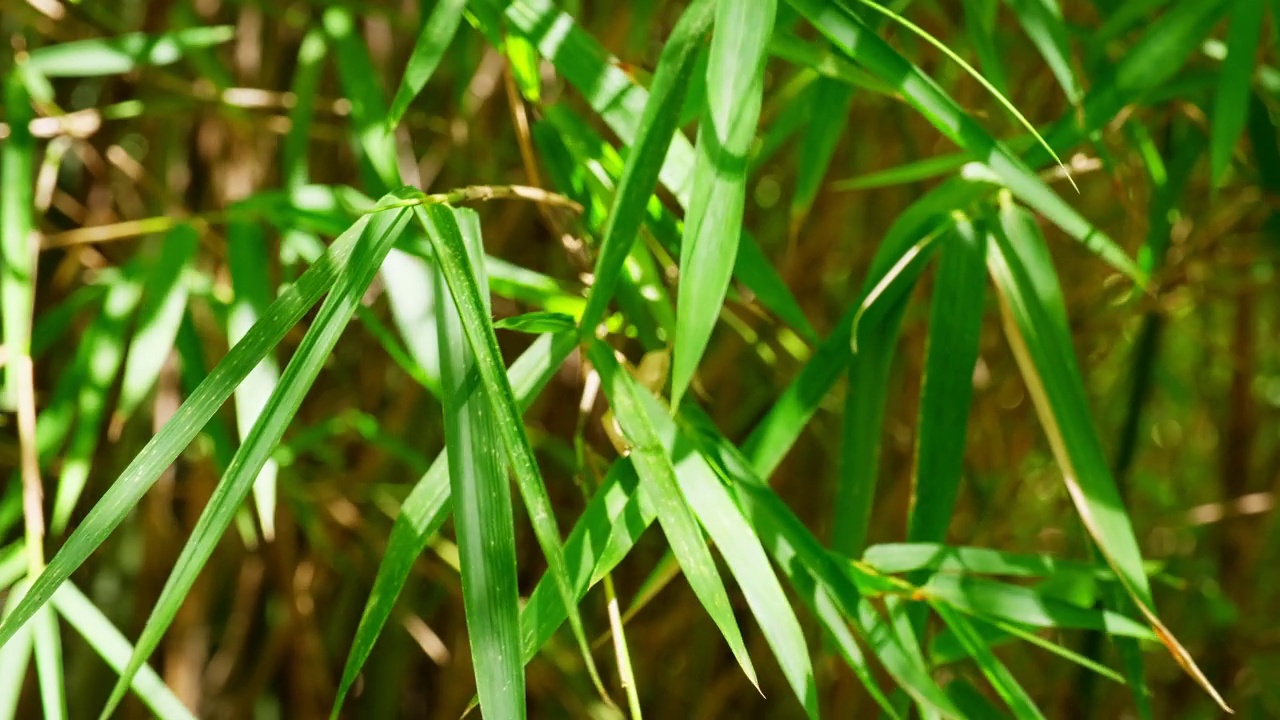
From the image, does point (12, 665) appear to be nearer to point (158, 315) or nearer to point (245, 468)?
point (158, 315)

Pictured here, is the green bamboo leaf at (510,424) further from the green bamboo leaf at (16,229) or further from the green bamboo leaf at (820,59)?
the green bamboo leaf at (16,229)

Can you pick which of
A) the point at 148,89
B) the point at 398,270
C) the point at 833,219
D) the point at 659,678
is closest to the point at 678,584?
the point at 659,678

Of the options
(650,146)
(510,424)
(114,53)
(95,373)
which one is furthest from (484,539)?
(114,53)

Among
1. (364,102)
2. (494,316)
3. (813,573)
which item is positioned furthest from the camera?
(494,316)

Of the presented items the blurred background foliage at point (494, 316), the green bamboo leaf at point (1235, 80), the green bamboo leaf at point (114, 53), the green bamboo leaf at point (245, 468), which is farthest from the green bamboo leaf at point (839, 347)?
the green bamboo leaf at point (114, 53)

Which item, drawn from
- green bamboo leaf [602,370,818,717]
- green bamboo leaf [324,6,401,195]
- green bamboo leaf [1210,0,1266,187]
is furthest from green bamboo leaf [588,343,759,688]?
green bamboo leaf [1210,0,1266,187]

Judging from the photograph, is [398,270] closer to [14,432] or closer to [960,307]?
[960,307]
